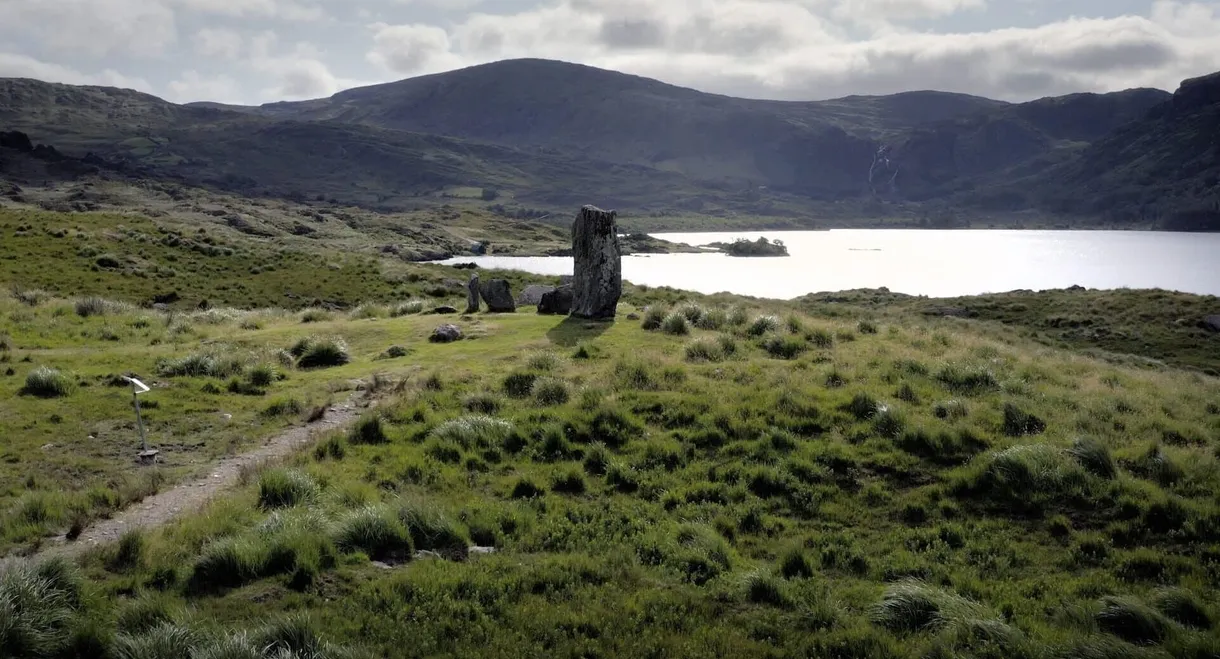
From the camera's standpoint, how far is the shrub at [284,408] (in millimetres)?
15961

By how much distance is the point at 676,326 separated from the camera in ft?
79.1

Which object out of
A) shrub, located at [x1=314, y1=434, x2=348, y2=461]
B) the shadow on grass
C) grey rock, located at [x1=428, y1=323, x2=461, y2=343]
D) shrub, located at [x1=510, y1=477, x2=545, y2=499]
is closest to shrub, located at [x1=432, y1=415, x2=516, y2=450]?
shrub, located at [x1=314, y1=434, x2=348, y2=461]

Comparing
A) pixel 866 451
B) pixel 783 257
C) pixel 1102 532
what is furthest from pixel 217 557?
pixel 783 257

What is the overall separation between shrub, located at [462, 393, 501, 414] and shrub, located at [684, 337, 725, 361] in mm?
6132

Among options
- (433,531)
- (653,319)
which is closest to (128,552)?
(433,531)

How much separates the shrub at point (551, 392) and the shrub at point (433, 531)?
234 inches

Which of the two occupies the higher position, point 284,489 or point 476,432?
point 476,432

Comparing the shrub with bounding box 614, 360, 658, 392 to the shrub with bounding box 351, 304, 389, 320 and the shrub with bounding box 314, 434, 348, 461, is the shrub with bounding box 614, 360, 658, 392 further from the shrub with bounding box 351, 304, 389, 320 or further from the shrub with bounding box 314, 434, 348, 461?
the shrub with bounding box 351, 304, 389, 320

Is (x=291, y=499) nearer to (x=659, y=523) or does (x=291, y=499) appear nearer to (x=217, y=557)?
(x=217, y=557)

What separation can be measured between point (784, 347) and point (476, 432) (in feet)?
34.8

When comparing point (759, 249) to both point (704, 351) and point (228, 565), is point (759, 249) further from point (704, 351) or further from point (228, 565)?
point (228, 565)

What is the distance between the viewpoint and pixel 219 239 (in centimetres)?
7219

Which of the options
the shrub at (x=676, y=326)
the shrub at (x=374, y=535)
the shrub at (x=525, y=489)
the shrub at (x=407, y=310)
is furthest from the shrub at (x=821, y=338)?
the shrub at (x=407, y=310)

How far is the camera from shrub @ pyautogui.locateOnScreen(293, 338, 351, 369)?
21.3 metres
